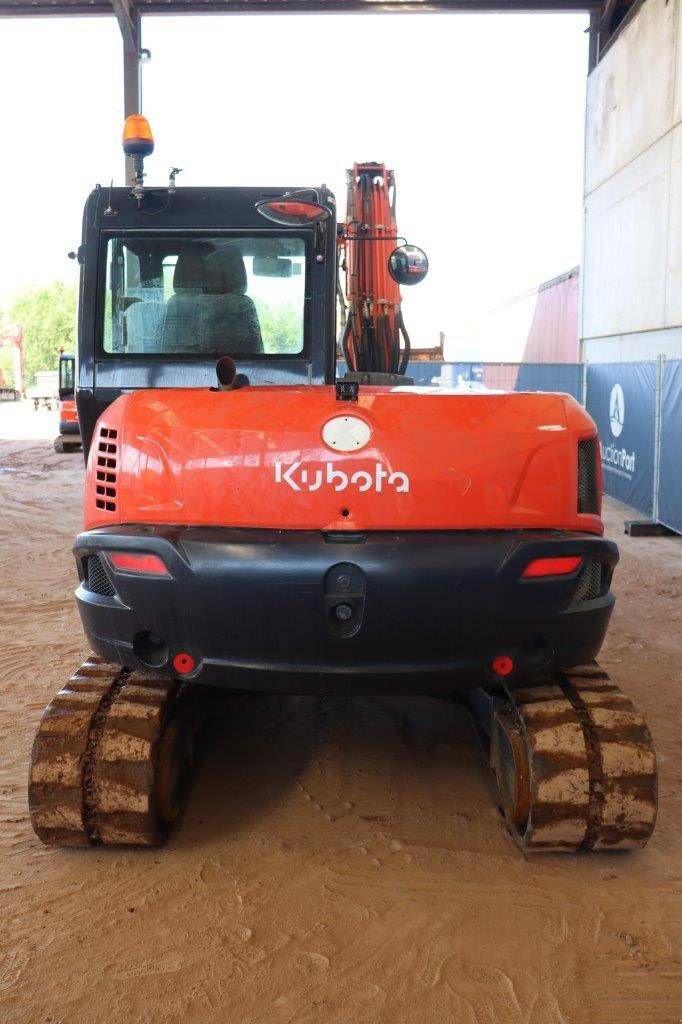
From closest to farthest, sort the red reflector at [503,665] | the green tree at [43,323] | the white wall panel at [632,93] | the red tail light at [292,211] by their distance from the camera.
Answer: the red reflector at [503,665] < the red tail light at [292,211] < the white wall panel at [632,93] < the green tree at [43,323]

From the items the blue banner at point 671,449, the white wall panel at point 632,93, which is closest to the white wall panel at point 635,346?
the white wall panel at point 632,93

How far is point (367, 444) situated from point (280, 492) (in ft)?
1.12

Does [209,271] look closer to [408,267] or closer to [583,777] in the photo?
[408,267]

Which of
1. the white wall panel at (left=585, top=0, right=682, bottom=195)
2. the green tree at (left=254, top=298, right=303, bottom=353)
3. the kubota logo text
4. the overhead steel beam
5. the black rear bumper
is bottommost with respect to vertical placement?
the black rear bumper

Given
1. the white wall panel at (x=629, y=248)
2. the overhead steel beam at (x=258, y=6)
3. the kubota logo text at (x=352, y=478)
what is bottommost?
the kubota logo text at (x=352, y=478)

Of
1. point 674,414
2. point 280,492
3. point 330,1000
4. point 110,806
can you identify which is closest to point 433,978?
point 330,1000

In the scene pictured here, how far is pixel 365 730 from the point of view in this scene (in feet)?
16.6

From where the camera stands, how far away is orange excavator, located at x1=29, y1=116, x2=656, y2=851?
3.45 metres

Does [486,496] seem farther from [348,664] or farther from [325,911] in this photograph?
[325,911]

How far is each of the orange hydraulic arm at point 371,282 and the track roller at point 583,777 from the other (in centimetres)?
383

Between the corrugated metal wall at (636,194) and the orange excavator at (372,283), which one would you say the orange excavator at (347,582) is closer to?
the orange excavator at (372,283)

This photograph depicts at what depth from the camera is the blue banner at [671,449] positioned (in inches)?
413

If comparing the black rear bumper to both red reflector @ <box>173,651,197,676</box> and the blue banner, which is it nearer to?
red reflector @ <box>173,651,197,676</box>

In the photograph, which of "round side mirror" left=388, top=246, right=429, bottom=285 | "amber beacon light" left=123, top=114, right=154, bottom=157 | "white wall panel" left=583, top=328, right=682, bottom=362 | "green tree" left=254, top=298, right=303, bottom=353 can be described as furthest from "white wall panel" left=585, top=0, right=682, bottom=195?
"green tree" left=254, top=298, right=303, bottom=353
